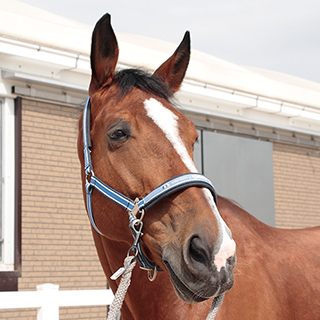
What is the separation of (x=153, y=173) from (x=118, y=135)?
0.28 m

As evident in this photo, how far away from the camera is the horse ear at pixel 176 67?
2939mm

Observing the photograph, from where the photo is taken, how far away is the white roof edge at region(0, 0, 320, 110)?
760 centimetres

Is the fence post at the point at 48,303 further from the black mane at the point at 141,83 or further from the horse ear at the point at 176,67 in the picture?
the black mane at the point at 141,83

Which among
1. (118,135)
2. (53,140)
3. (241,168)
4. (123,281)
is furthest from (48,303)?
(241,168)

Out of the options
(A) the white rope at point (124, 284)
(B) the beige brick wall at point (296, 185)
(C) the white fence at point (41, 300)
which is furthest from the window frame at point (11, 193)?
(B) the beige brick wall at point (296, 185)

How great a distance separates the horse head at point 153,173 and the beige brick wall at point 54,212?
5.00 metres

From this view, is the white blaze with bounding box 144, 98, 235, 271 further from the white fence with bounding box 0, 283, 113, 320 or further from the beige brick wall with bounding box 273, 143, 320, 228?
the beige brick wall with bounding box 273, 143, 320, 228

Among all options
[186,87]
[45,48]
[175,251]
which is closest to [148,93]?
[175,251]

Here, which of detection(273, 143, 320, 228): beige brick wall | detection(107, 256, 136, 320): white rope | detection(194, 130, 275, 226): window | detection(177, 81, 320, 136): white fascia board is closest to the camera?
detection(107, 256, 136, 320): white rope

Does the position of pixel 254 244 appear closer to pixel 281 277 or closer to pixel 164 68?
pixel 281 277

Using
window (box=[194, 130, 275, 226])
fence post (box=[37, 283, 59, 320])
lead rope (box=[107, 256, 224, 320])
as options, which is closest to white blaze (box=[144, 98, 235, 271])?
lead rope (box=[107, 256, 224, 320])

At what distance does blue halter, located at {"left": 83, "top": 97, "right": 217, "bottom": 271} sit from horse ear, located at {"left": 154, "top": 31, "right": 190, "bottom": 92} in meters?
0.60

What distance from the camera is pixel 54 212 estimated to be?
25.8 feet

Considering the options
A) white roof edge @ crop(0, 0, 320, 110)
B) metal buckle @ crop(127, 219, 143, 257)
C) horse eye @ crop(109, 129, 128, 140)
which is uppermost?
white roof edge @ crop(0, 0, 320, 110)
